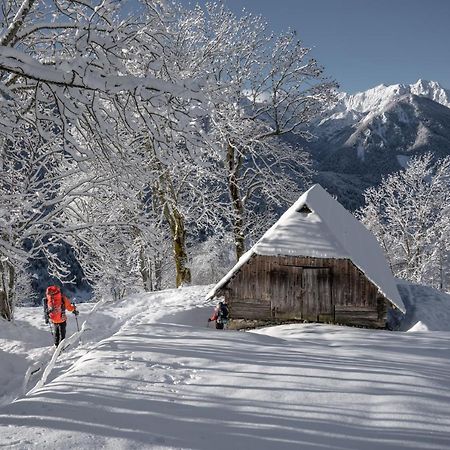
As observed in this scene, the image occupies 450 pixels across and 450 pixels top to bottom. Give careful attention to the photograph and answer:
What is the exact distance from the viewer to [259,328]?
12.3 metres

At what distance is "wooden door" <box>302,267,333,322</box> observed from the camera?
1190 centimetres

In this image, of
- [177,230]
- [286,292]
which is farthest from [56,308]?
[177,230]

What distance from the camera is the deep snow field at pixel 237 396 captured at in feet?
10.9

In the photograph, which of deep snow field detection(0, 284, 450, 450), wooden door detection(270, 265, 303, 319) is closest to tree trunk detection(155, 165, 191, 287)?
wooden door detection(270, 265, 303, 319)

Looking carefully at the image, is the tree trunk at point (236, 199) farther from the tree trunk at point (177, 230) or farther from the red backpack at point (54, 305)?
the red backpack at point (54, 305)

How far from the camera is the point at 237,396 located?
4.04 metres

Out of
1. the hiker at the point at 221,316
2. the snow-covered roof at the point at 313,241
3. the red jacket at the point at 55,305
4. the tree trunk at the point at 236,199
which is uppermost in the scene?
the tree trunk at the point at 236,199

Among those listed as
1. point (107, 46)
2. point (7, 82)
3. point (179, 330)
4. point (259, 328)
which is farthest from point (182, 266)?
point (107, 46)

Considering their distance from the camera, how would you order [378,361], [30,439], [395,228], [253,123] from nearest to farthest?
[30,439] < [378,361] < [253,123] < [395,228]

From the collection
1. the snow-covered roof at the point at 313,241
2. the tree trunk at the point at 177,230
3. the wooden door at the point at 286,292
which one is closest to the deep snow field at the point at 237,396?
the snow-covered roof at the point at 313,241

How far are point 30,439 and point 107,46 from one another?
3.47 metres

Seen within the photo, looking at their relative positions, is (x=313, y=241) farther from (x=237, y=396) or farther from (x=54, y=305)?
(x=237, y=396)

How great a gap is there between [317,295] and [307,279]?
1.80 ft

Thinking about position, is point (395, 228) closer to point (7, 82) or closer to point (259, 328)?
point (259, 328)
